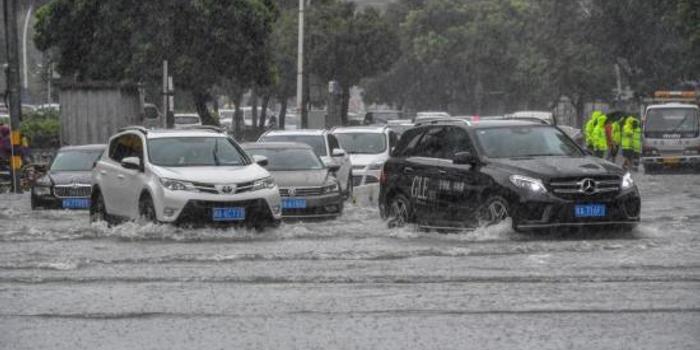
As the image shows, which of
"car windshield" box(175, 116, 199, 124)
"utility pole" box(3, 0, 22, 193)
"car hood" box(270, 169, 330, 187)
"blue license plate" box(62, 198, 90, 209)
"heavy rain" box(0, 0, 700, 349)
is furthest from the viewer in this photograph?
"car windshield" box(175, 116, 199, 124)

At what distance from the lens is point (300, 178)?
21094 mm

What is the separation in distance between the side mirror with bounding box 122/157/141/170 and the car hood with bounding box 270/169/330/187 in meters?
3.15

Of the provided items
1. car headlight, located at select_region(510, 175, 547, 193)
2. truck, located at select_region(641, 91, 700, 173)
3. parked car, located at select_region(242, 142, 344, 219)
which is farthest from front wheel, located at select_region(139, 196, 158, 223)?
truck, located at select_region(641, 91, 700, 173)

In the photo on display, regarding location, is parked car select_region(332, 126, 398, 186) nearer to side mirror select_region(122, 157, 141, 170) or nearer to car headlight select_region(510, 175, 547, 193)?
side mirror select_region(122, 157, 141, 170)

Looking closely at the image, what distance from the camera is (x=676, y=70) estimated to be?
66812 mm

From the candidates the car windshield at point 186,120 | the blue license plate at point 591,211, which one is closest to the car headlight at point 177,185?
the blue license plate at point 591,211

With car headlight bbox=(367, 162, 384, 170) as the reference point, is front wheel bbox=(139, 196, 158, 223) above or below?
above

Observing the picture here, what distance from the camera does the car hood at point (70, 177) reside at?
24.7 meters

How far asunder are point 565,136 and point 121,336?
10.1 m

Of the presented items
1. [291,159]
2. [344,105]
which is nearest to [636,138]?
[291,159]

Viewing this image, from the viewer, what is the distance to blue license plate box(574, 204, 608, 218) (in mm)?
15797

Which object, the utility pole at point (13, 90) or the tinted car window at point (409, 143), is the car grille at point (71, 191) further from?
the utility pole at point (13, 90)

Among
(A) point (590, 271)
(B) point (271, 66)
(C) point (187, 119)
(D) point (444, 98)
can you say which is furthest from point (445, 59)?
(A) point (590, 271)

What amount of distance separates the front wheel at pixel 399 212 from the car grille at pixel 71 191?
25.4 ft
